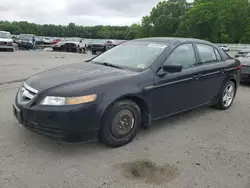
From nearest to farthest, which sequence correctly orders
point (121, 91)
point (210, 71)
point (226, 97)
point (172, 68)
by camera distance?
point (121, 91) < point (172, 68) < point (210, 71) < point (226, 97)

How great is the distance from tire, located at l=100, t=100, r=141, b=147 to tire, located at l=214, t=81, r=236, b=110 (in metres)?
2.37

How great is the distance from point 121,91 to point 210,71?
2151mm

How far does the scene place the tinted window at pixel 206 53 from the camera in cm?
489

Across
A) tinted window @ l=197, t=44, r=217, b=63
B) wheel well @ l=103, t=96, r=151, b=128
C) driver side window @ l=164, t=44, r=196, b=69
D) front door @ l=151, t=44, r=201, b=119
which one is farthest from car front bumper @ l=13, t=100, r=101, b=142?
tinted window @ l=197, t=44, r=217, b=63

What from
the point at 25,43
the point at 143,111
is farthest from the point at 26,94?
the point at 25,43

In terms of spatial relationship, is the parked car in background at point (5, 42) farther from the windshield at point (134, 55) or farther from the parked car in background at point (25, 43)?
the windshield at point (134, 55)

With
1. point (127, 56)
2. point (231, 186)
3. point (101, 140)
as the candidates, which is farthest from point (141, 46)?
point (231, 186)

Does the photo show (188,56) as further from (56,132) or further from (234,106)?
(56,132)

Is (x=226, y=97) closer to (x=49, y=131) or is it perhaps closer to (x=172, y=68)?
(x=172, y=68)

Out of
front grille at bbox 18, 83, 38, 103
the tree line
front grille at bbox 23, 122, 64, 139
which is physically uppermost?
the tree line

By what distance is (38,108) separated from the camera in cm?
326

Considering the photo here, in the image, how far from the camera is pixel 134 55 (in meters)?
4.38

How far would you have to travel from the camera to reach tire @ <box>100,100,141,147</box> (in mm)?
3488

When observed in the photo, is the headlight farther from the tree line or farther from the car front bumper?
the tree line
